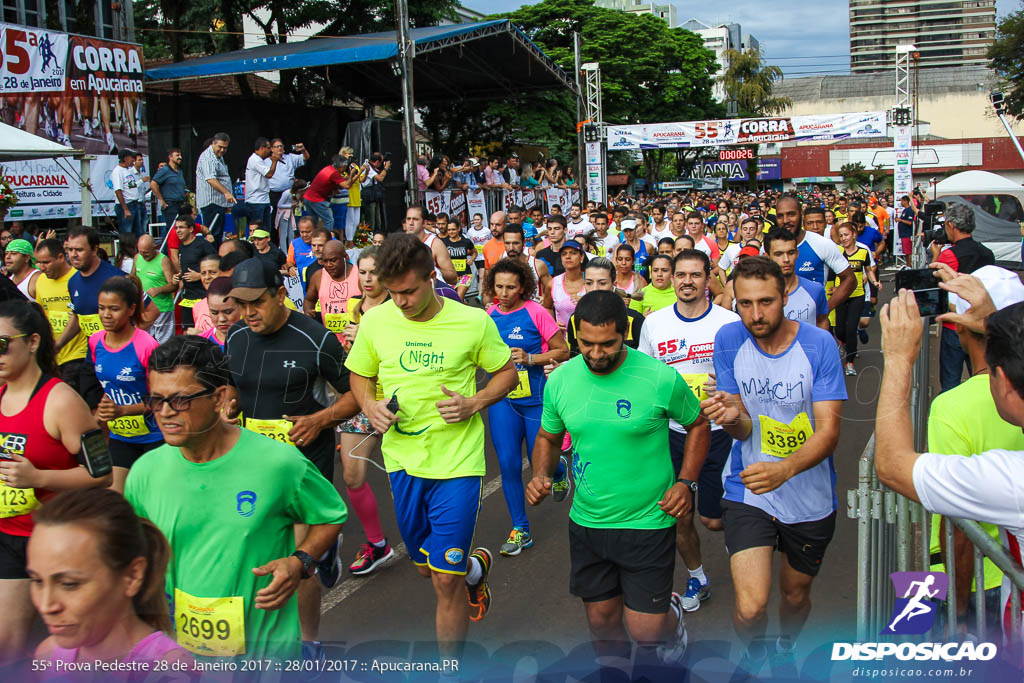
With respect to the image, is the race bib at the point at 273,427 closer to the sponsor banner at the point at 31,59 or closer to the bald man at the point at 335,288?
the bald man at the point at 335,288

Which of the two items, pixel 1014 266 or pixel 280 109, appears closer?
pixel 1014 266

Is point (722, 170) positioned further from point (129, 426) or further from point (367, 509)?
point (129, 426)

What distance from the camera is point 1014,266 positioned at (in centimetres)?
1529

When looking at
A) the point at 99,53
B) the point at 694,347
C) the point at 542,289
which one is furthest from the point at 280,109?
the point at 694,347

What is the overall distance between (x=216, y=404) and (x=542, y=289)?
7040 mm

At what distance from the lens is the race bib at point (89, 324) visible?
675 centimetres

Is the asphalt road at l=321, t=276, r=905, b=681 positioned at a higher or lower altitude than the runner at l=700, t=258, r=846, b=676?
lower

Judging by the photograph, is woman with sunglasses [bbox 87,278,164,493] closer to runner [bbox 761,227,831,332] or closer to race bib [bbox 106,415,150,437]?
race bib [bbox 106,415,150,437]

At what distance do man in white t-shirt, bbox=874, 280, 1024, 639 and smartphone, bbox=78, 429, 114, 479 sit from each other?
2.65 metres

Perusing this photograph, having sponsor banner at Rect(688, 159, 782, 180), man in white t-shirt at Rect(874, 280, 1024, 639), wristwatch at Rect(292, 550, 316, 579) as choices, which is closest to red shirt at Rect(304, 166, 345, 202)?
wristwatch at Rect(292, 550, 316, 579)

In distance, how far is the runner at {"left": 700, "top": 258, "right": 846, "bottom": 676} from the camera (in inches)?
148

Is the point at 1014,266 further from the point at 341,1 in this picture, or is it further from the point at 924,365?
the point at 341,1

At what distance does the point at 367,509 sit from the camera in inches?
216

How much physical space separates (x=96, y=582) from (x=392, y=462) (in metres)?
2.19
